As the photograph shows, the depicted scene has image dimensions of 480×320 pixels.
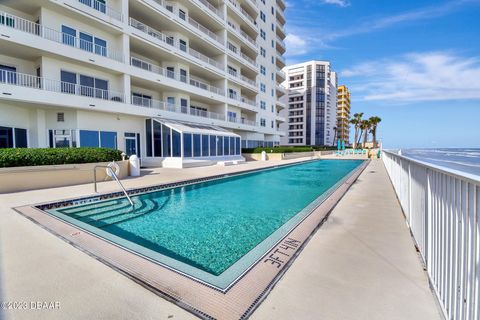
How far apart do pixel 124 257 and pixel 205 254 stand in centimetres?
135

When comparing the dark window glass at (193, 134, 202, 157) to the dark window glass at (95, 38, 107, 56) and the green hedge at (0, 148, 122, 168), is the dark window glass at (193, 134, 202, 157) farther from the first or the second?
the dark window glass at (95, 38, 107, 56)

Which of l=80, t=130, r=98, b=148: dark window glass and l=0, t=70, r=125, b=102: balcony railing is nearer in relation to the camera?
l=0, t=70, r=125, b=102: balcony railing

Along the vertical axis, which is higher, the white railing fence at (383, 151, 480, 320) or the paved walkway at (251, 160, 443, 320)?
the white railing fence at (383, 151, 480, 320)

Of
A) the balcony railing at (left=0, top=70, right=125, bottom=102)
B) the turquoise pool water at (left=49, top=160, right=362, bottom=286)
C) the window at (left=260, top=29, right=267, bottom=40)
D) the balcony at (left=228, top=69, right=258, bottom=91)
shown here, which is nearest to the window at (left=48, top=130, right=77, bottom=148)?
the balcony railing at (left=0, top=70, right=125, bottom=102)

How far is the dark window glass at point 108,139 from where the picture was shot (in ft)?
54.1

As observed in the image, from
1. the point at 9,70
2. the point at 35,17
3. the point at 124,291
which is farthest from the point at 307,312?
the point at 35,17

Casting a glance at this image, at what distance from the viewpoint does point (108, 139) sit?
16906mm

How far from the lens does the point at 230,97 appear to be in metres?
29.9

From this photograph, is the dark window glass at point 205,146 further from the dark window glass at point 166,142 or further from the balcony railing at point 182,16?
the balcony railing at point 182,16

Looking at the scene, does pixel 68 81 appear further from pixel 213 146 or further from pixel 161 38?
pixel 213 146

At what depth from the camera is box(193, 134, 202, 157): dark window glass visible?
2005cm

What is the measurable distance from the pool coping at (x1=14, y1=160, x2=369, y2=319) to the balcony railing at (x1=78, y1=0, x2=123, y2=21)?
17334 mm

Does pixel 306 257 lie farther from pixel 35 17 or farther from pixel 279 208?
pixel 35 17

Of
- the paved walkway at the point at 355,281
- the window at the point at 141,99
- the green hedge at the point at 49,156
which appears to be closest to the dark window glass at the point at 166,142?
the window at the point at 141,99
